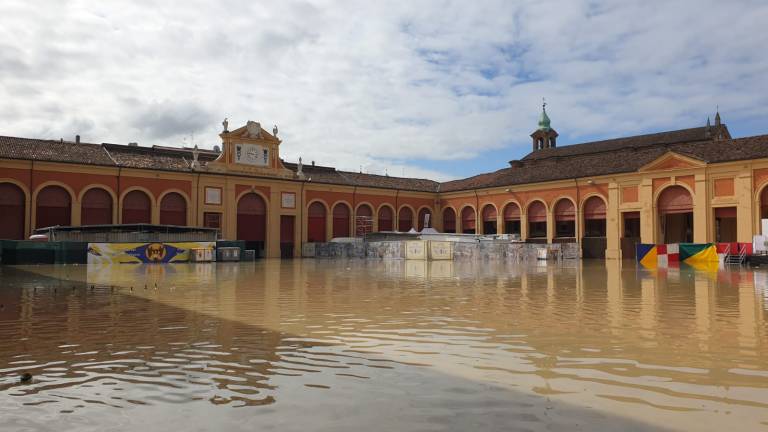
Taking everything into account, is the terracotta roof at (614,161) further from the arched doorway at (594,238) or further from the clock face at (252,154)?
the clock face at (252,154)

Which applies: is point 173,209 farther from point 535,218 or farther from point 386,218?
point 535,218

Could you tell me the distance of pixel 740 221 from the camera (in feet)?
110

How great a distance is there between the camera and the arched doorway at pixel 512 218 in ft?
155

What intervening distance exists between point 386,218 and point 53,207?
26.1 metres

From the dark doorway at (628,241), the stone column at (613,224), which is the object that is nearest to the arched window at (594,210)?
the stone column at (613,224)

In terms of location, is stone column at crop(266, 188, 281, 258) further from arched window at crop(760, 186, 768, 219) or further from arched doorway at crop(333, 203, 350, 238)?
arched window at crop(760, 186, 768, 219)

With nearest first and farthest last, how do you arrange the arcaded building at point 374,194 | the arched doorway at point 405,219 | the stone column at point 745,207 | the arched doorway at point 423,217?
the stone column at point 745,207, the arcaded building at point 374,194, the arched doorway at point 405,219, the arched doorway at point 423,217

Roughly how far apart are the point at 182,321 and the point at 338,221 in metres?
39.1

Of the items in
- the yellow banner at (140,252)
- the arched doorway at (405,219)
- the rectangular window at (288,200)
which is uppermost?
the rectangular window at (288,200)

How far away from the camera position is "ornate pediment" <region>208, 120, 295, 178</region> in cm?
4212

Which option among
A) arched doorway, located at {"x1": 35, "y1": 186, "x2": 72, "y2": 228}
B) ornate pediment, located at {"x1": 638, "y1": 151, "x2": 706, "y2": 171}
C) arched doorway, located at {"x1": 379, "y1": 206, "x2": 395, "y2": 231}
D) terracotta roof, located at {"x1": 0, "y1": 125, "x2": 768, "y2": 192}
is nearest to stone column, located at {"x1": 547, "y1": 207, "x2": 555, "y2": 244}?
terracotta roof, located at {"x1": 0, "y1": 125, "x2": 768, "y2": 192}

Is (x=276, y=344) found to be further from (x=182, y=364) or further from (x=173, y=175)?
(x=173, y=175)

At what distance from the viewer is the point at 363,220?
49.2m

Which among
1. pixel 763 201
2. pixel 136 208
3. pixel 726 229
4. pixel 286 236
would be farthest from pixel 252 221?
pixel 763 201
